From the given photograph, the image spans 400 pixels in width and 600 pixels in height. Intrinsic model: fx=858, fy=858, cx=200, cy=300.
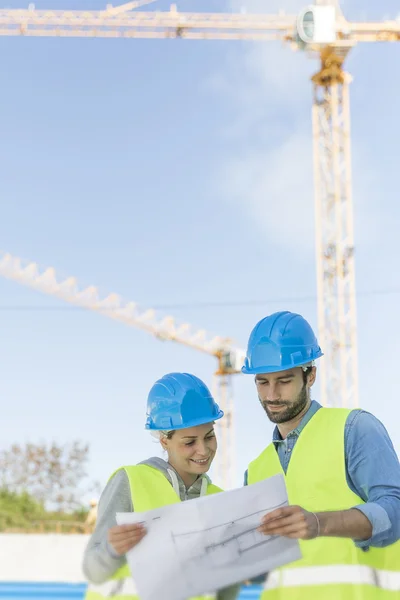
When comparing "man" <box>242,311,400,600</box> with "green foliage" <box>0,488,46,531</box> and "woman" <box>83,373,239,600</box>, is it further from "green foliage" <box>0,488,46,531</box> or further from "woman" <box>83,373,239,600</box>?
"green foliage" <box>0,488,46,531</box>

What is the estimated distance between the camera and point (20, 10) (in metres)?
30.0

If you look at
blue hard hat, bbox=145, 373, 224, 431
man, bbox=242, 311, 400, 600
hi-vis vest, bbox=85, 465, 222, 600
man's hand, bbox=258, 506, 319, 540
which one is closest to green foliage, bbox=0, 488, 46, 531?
blue hard hat, bbox=145, 373, 224, 431

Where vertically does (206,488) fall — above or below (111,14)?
below

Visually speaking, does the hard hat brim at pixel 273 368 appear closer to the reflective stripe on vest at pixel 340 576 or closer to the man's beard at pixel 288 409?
the man's beard at pixel 288 409

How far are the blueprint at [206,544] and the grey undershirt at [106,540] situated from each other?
0.19 metres

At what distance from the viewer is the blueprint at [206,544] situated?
2066 mm

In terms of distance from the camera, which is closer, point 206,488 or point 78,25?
point 206,488

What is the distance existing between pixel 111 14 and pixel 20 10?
3.26m

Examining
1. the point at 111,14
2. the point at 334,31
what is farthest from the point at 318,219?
the point at 111,14

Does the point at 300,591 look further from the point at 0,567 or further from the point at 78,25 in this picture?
the point at 78,25

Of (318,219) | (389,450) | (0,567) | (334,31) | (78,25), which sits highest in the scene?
(78,25)

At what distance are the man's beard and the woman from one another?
23 cm

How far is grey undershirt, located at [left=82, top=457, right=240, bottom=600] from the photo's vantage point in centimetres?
229

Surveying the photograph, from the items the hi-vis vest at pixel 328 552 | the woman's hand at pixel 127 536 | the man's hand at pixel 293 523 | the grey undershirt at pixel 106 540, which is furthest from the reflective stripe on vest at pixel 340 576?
the woman's hand at pixel 127 536
